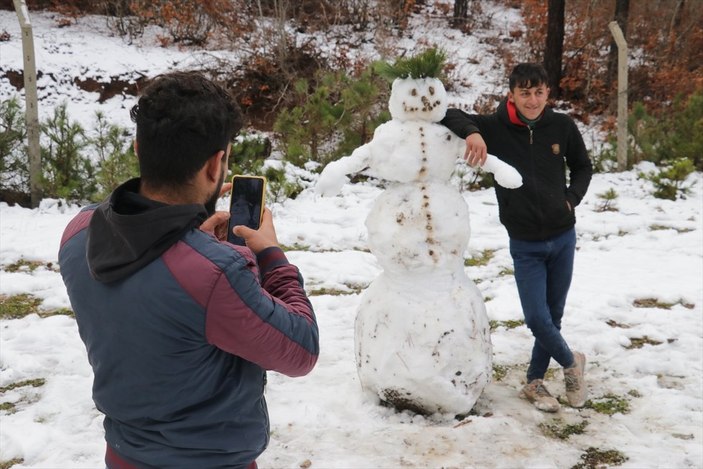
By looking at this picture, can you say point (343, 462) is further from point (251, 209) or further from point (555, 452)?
point (251, 209)

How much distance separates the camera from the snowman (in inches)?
124

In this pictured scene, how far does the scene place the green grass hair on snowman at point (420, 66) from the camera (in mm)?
3152

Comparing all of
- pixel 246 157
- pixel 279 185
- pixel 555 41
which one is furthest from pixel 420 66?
pixel 555 41

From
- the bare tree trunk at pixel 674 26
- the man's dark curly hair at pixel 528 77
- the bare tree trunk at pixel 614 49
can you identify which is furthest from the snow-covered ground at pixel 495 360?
the bare tree trunk at pixel 674 26

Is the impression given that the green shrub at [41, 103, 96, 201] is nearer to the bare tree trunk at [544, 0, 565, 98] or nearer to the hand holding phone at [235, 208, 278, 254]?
the hand holding phone at [235, 208, 278, 254]

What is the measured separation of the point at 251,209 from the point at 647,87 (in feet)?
45.4

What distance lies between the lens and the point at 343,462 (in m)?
2.96

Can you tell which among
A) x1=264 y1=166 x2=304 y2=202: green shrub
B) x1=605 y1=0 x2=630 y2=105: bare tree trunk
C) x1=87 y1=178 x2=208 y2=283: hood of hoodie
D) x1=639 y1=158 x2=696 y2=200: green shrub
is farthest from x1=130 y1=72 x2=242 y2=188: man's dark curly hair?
x1=605 y1=0 x2=630 y2=105: bare tree trunk

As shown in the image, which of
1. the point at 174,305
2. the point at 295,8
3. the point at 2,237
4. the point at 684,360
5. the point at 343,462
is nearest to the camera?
the point at 174,305

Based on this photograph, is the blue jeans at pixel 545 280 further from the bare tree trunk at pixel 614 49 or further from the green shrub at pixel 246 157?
the bare tree trunk at pixel 614 49

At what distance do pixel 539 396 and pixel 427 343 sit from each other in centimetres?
77

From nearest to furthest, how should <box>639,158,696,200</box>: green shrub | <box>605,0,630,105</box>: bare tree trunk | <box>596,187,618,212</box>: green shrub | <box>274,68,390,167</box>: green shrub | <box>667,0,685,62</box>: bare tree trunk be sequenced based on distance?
1. <box>596,187,618,212</box>: green shrub
2. <box>639,158,696,200</box>: green shrub
3. <box>274,68,390,167</box>: green shrub
4. <box>605,0,630,105</box>: bare tree trunk
5. <box>667,0,685,62</box>: bare tree trunk

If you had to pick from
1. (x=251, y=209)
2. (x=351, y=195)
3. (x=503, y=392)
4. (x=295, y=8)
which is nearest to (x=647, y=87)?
(x=295, y=8)

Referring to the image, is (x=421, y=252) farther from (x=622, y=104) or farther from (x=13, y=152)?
(x=622, y=104)
